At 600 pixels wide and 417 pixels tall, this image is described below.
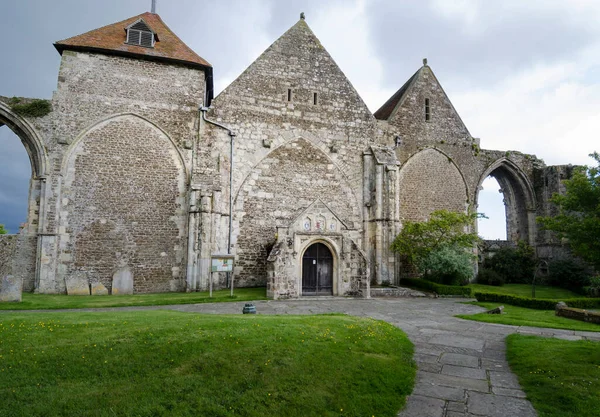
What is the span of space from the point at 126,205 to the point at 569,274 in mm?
27163

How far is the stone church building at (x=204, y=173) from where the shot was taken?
1806 cm

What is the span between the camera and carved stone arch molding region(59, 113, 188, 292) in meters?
18.2

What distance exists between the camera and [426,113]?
26094 millimetres

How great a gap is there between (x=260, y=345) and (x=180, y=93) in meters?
17.0

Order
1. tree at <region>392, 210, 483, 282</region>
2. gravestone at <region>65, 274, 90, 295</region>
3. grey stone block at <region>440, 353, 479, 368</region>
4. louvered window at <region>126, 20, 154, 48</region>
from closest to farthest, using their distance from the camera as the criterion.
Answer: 1. grey stone block at <region>440, 353, 479, 368</region>
2. gravestone at <region>65, 274, 90, 295</region>
3. tree at <region>392, 210, 483, 282</region>
4. louvered window at <region>126, 20, 154, 48</region>

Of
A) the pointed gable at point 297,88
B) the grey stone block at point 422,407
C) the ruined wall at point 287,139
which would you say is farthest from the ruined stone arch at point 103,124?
the grey stone block at point 422,407

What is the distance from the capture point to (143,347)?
6793mm

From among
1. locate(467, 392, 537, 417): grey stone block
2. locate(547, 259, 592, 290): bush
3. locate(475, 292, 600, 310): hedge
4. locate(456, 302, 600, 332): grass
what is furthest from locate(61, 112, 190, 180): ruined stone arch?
locate(547, 259, 592, 290): bush

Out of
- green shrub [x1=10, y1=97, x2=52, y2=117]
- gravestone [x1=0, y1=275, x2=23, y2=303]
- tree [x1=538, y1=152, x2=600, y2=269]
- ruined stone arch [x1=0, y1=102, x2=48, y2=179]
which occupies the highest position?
green shrub [x1=10, y1=97, x2=52, y2=117]

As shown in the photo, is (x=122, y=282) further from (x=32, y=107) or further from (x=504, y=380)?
(x=504, y=380)

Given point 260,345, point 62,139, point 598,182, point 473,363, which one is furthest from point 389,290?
point 62,139

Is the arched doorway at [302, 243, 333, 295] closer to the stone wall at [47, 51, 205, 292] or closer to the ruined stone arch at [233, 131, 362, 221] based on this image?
the ruined stone arch at [233, 131, 362, 221]

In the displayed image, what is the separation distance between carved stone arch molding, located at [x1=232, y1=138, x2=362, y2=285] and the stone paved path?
597 centimetres

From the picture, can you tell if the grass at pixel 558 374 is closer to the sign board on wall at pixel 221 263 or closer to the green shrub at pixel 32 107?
the sign board on wall at pixel 221 263
